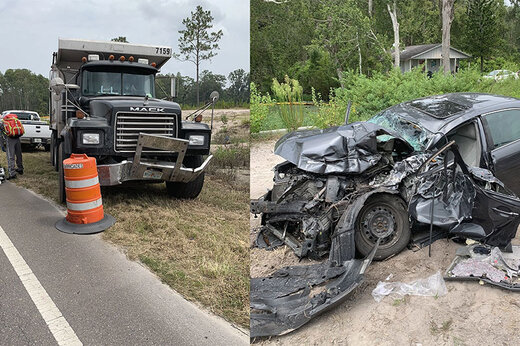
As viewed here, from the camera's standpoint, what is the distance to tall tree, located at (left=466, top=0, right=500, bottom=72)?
16.0 metres

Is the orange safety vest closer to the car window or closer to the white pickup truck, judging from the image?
the white pickup truck

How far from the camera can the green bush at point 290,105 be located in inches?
372

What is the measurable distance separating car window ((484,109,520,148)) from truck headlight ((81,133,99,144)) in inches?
179

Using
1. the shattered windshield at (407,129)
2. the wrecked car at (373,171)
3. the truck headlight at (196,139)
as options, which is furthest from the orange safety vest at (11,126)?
the shattered windshield at (407,129)

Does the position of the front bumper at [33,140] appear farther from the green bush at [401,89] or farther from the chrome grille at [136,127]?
the chrome grille at [136,127]

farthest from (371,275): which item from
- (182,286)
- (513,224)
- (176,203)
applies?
(176,203)

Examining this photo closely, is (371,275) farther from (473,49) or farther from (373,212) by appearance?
(473,49)

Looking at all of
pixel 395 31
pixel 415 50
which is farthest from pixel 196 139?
pixel 395 31

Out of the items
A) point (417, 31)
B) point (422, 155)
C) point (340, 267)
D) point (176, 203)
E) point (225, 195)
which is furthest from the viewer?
point (417, 31)

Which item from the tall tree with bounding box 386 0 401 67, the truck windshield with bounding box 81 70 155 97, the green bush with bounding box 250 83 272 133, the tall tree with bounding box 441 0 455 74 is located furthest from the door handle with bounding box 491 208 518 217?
the tall tree with bounding box 386 0 401 67

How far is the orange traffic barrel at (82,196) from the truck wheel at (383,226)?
2.95m

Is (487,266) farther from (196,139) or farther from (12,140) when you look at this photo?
(12,140)

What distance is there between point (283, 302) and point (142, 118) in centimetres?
374

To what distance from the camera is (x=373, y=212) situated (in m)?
4.07
